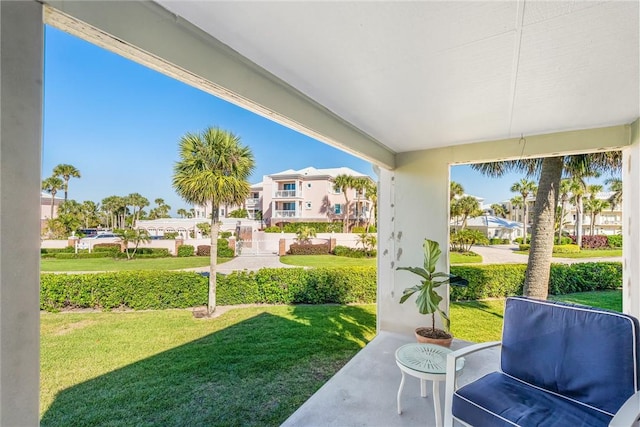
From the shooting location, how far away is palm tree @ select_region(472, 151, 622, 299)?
4297 millimetres

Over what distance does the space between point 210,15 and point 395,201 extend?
3.30 metres

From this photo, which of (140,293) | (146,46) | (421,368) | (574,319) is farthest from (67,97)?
(574,319)

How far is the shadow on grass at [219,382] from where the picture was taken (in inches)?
97.0

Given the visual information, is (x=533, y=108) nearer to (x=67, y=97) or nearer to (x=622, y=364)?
(x=622, y=364)

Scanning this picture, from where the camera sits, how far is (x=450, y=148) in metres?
3.66

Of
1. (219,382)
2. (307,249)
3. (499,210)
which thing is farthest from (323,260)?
(499,210)

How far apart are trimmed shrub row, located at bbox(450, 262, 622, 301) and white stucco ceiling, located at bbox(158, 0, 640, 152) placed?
464 centimetres

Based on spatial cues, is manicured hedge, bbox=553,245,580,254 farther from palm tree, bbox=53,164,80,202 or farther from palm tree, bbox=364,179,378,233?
palm tree, bbox=53,164,80,202

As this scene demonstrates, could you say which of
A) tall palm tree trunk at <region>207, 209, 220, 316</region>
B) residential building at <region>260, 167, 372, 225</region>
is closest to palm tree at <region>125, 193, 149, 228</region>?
tall palm tree trunk at <region>207, 209, 220, 316</region>

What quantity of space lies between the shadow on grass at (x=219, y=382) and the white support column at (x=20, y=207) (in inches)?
72.5

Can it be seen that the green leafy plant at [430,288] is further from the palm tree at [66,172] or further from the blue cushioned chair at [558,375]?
the palm tree at [66,172]

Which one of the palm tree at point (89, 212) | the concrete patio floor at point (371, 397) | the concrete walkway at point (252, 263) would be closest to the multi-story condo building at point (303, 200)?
the concrete walkway at point (252, 263)

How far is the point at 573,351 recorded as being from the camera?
170cm

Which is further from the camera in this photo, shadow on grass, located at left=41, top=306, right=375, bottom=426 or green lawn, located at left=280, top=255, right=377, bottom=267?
green lawn, located at left=280, top=255, right=377, bottom=267
